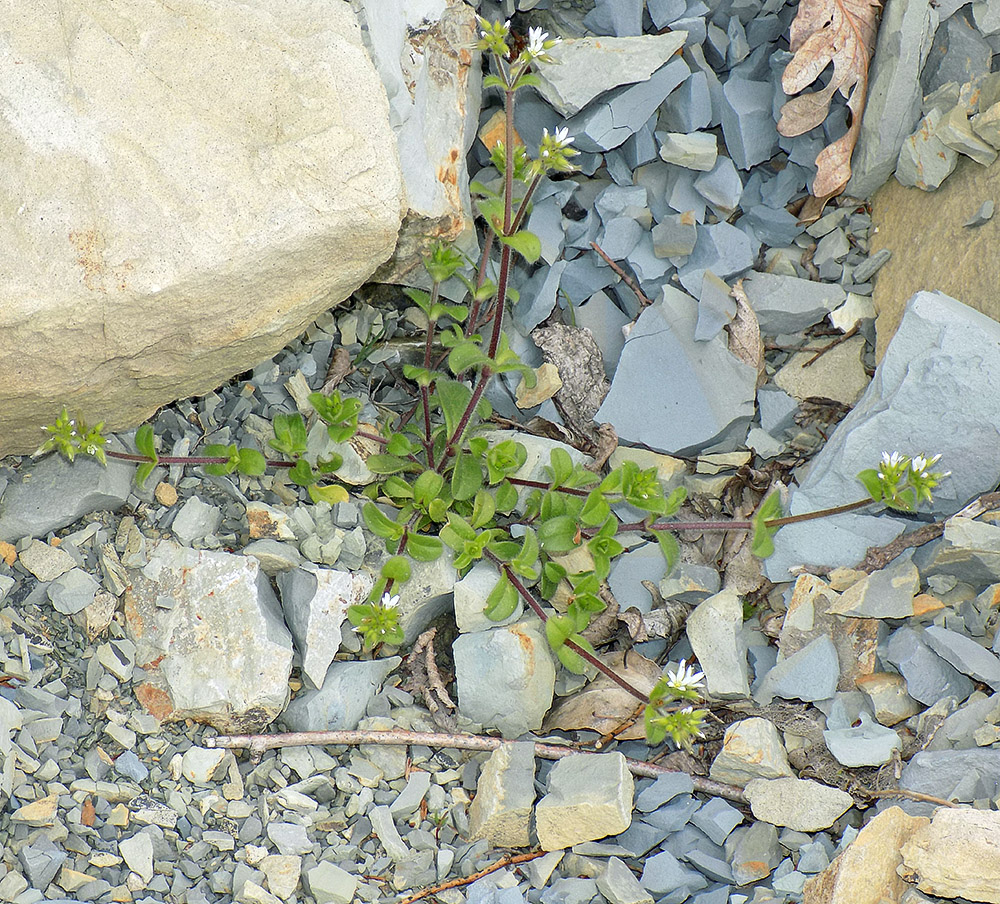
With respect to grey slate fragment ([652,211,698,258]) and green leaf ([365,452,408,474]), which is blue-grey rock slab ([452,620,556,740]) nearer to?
green leaf ([365,452,408,474])

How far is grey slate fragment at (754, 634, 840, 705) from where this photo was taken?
309 cm

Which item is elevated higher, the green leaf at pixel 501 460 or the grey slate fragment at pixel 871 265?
the grey slate fragment at pixel 871 265

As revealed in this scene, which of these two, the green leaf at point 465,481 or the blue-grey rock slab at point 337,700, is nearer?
the blue-grey rock slab at point 337,700

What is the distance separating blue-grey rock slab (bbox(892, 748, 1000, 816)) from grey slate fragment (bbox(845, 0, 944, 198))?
208 cm

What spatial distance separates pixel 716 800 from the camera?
9.62 feet

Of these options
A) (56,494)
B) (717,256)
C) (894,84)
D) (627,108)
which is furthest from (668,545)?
(56,494)

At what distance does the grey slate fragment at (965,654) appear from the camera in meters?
2.87

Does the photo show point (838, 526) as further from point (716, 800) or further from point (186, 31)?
point (186, 31)

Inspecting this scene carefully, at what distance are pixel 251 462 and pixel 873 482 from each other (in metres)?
1.92

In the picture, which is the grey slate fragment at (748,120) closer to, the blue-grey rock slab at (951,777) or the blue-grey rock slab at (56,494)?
the blue-grey rock slab at (951,777)

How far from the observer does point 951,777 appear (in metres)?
2.71

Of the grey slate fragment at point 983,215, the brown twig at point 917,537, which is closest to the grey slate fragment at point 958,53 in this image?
the grey slate fragment at point 983,215

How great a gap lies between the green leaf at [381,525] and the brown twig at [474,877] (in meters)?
1.05

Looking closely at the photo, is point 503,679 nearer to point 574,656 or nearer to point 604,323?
point 574,656
